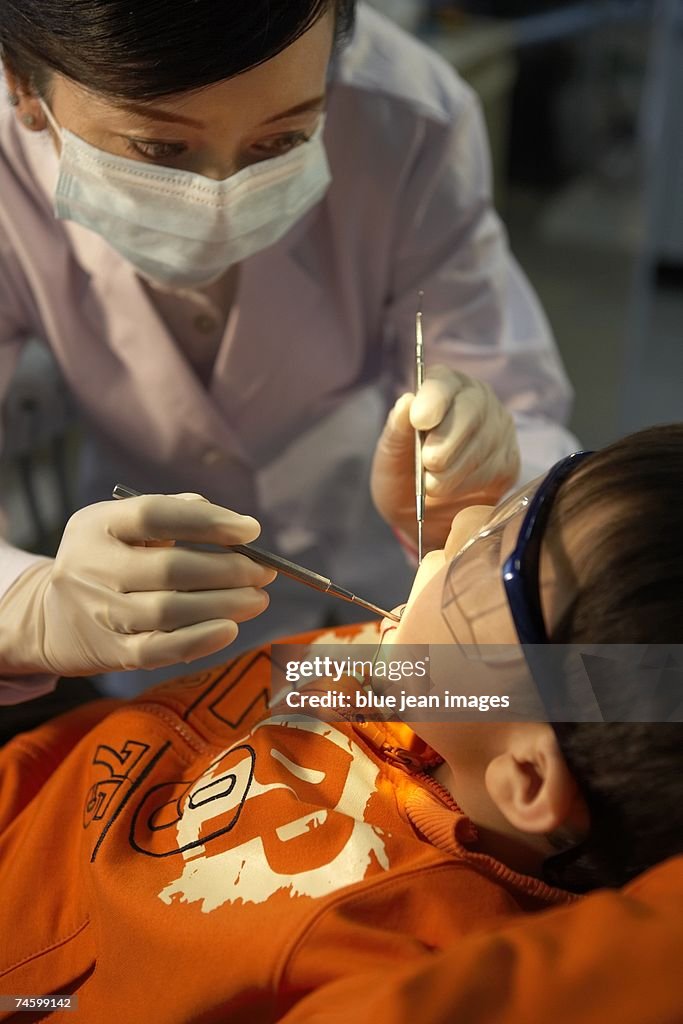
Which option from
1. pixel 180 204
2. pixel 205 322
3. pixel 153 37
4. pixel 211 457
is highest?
pixel 153 37

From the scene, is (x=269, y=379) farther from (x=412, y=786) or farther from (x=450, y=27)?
(x=450, y=27)

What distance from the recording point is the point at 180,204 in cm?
85

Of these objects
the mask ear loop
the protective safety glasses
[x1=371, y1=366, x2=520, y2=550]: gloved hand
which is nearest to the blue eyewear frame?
the protective safety glasses

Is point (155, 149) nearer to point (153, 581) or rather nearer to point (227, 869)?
point (153, 581)

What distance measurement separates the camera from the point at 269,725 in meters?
0.81

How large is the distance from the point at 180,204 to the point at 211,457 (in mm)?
388

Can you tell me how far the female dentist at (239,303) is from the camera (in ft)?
2.27

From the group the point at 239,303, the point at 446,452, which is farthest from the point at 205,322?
the point at 446,452

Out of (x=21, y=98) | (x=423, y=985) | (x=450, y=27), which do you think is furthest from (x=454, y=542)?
(x=450, y=27)

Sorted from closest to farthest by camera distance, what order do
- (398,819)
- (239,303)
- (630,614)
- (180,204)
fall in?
(630,614) → (398,819) → (180,204) → (239,303)

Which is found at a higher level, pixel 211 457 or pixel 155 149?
pixel 155 149

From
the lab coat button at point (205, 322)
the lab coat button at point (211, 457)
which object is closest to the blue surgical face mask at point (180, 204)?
the lab coat button at point (205, 322)

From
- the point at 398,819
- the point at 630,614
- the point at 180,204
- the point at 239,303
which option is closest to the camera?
the point at 630,614

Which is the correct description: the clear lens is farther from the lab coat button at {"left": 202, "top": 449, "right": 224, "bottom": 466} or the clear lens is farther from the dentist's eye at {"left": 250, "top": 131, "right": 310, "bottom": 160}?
the lab coat button at {"left": 202, "top": 449, "right": 224, "bottom": 466}
